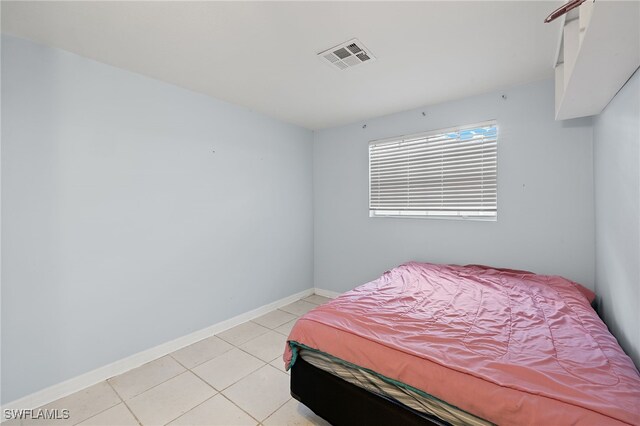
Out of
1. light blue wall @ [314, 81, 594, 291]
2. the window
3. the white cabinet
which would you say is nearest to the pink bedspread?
light blue wall @ [314, 81, 594, 291]

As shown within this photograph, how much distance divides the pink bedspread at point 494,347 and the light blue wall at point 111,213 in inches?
62.0

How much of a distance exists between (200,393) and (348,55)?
275cm

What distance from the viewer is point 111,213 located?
2.24m

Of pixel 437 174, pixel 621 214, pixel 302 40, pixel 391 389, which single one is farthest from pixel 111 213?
pixel 621 214

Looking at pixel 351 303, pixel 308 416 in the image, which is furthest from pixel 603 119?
pixel 308 416

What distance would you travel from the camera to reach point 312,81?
254 centimetres

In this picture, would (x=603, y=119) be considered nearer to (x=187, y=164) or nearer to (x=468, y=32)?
(x=468, y=32)

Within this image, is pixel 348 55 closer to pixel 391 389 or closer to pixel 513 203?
pixel 513 203

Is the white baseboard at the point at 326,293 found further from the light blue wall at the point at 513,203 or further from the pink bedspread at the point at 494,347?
the pink bedspread at the point at 494,347

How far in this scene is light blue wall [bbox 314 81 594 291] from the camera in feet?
7.92

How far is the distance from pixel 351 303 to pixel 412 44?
1901 millimetres

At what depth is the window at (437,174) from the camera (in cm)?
283

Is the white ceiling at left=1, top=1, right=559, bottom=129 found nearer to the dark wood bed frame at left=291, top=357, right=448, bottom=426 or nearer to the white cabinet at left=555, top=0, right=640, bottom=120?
the white cabinet at left=555, top=0, right=640, bottom=120

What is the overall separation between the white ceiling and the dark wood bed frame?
2132 mm
